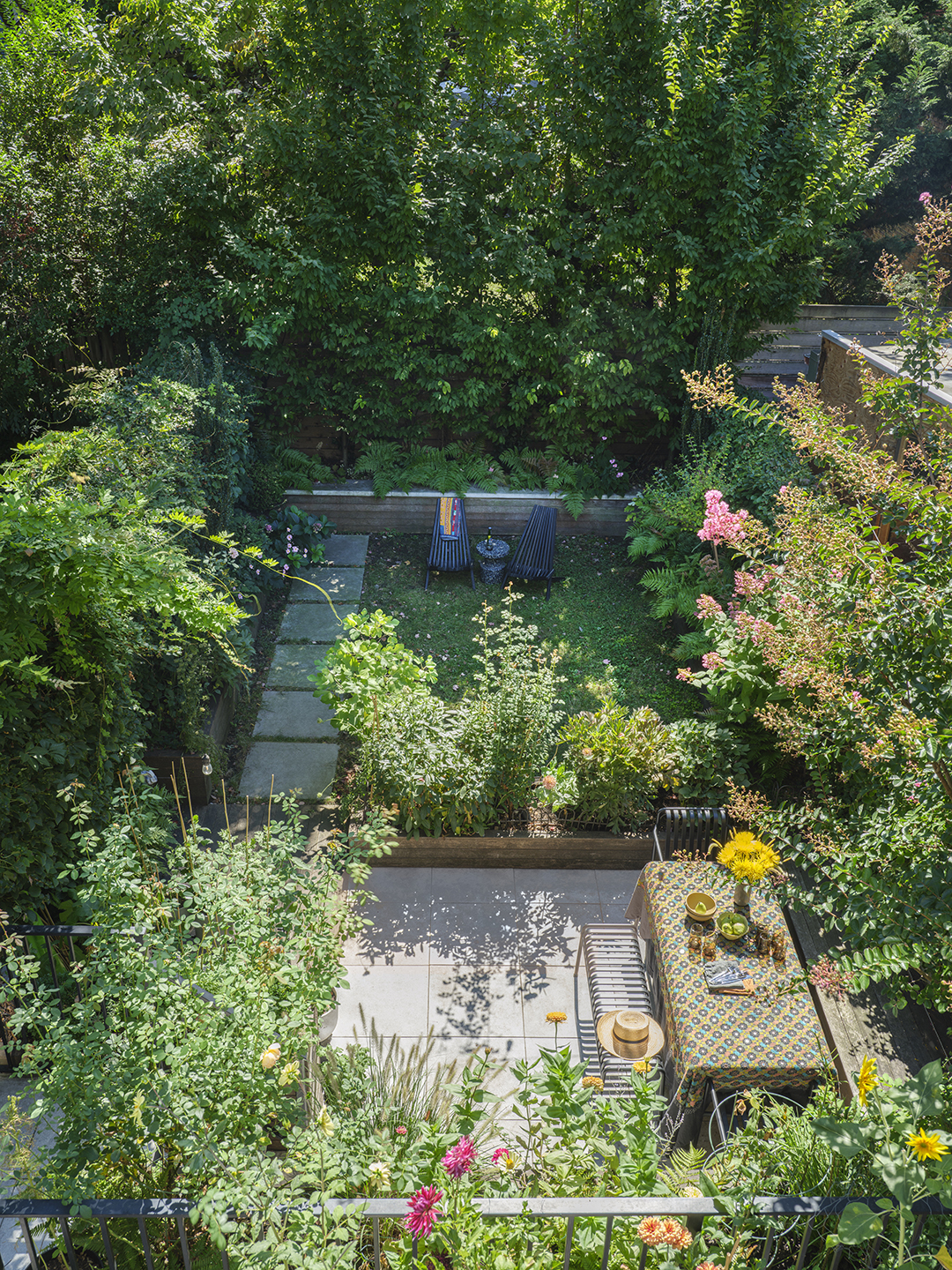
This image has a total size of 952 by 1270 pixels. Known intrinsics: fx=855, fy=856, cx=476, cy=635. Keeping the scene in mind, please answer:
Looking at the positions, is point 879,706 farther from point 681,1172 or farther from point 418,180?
point 418,180

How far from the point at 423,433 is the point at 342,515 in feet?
4.15

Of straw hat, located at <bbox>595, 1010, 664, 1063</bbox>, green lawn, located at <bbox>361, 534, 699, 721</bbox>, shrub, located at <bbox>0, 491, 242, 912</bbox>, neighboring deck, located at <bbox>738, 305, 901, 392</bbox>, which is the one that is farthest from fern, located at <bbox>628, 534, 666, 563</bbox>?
straw hat, located at <bbox>595, 1010, 664, 1063</bbox>

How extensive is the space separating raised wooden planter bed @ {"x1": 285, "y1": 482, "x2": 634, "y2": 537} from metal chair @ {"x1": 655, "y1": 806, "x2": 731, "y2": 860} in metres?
4.71

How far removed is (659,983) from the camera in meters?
3.95

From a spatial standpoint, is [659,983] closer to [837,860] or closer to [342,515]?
[837,860]

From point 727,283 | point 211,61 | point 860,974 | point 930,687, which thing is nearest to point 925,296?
point 930,687

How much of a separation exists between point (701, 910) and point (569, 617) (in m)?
4.21

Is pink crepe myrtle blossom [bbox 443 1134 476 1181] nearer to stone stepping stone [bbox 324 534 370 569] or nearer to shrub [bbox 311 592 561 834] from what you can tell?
shrub [bbox 311 592 561 834]

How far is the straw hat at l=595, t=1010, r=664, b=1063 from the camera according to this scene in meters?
3.60

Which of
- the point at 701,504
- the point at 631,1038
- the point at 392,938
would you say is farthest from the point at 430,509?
the point at 631,1038

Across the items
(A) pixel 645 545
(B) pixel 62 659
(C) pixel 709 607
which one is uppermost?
(B) pixel 62 659

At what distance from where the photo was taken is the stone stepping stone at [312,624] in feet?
24.7

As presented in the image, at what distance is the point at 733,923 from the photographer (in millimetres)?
3902

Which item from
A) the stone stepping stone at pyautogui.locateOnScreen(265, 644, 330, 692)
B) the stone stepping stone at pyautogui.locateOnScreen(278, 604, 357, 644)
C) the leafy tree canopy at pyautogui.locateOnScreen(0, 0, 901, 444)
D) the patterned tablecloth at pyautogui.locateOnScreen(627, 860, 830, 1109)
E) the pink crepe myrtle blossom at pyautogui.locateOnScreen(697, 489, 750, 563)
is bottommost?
the stone stepping stone at pyautogui.locateOnScreen(265, 644, 330, 692)
